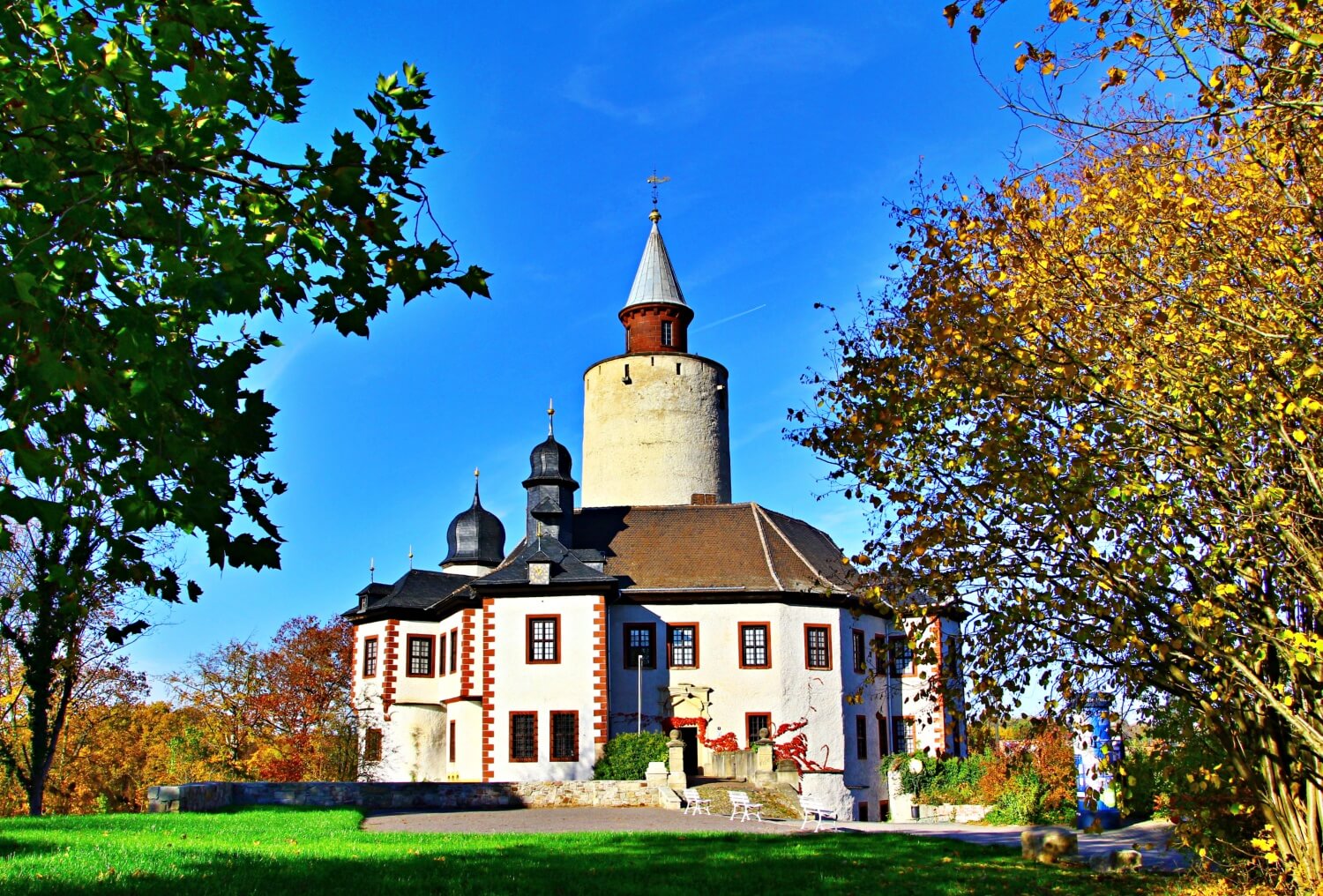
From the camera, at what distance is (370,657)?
38438mm

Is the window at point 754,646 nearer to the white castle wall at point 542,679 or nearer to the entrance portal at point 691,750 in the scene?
the entrance portal at point 691,750

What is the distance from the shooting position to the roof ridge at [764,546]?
116ft

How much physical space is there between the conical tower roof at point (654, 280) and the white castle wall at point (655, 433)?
3.39m

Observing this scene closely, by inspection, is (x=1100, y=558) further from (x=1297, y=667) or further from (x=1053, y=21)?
(x=1053, y=21)

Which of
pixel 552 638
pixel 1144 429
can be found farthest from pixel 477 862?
pixel 552 638

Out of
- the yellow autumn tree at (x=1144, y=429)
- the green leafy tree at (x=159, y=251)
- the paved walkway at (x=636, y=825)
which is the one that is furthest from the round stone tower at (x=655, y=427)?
the green leafy tree at (x=159, y=251)

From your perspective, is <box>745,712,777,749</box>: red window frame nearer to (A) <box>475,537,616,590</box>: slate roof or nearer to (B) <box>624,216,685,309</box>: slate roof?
(A) <box>475,537,616,590</box>: slate roof

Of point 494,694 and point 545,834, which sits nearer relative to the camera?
point 545,834

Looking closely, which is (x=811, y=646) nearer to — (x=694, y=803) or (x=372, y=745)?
(x=694, y=803)

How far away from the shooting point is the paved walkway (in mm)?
17891

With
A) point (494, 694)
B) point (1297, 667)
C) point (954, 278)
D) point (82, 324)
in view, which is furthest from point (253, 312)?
point (494, 694)

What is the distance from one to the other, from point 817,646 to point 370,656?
14.4m

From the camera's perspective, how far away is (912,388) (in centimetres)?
1073

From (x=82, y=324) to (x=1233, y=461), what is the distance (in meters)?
7.71
